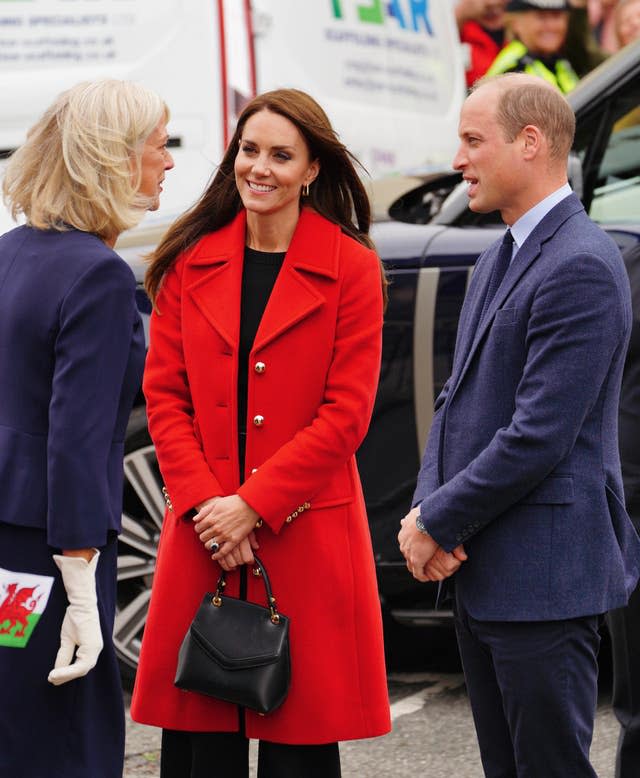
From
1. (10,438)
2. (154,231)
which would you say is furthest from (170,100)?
(10,438)

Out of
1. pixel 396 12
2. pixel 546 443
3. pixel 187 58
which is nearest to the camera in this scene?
pixel 546 443

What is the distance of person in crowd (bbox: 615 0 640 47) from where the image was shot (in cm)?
1080

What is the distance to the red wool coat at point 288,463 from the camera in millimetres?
3307

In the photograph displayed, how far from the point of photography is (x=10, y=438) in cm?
304

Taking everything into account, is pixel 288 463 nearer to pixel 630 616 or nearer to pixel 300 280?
pixel 300 280

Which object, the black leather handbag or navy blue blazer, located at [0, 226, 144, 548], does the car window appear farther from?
navy blue blazer, located at [0, 226, 144, 548]

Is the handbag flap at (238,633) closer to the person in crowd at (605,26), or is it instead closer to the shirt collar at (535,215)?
the shirt collar at (535,215)

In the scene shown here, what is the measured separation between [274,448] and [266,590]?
299 millimetres

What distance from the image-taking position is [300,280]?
132 inches

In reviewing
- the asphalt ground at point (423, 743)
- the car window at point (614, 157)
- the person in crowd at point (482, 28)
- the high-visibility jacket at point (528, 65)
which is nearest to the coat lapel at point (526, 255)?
the asphalt ground at point (423, 743)

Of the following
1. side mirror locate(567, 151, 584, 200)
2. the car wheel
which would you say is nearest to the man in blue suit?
side mirror locate(567, 151, 584, 200)

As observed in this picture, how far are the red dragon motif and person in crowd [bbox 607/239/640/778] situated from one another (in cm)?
128

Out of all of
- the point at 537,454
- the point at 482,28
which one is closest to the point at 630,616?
the point at 537,454

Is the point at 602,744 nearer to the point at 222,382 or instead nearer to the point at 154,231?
the point at 222,382
